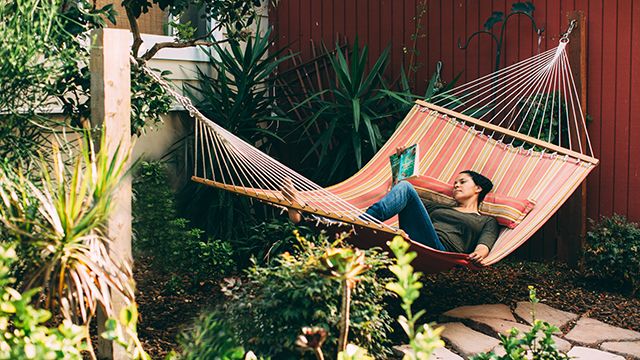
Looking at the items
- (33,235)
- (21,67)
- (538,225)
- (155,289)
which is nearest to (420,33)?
(538,225)

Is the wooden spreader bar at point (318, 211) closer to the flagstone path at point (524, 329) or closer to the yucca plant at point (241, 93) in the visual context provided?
the flagstone path at point (524, 329)

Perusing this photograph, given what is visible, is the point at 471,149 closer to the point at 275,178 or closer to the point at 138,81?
the point at 275,178

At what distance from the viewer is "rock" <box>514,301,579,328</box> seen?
4094mm

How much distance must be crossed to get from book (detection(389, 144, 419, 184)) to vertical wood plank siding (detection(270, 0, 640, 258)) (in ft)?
3.91

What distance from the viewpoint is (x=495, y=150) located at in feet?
15.6

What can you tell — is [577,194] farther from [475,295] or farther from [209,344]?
[209,344]

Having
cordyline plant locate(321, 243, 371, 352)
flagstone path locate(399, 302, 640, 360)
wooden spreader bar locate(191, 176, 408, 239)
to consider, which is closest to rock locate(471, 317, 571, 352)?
flagstone path locate(399, 302, 640, 360)

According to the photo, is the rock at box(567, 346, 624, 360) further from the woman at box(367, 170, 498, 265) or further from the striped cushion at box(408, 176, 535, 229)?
the striped cushion at box(408, 176, 535, 229)

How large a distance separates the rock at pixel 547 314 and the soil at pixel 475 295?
63mm

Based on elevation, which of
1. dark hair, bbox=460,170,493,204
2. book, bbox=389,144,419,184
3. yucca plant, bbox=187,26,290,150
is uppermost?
yucca plant, bbox=187,26,290,150

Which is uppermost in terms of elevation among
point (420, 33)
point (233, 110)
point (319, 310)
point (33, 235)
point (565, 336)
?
point (420, 33)

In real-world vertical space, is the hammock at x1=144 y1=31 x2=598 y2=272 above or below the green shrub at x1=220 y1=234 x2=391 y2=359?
above

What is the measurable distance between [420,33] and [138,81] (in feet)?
8.03

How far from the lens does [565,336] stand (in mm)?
3857
